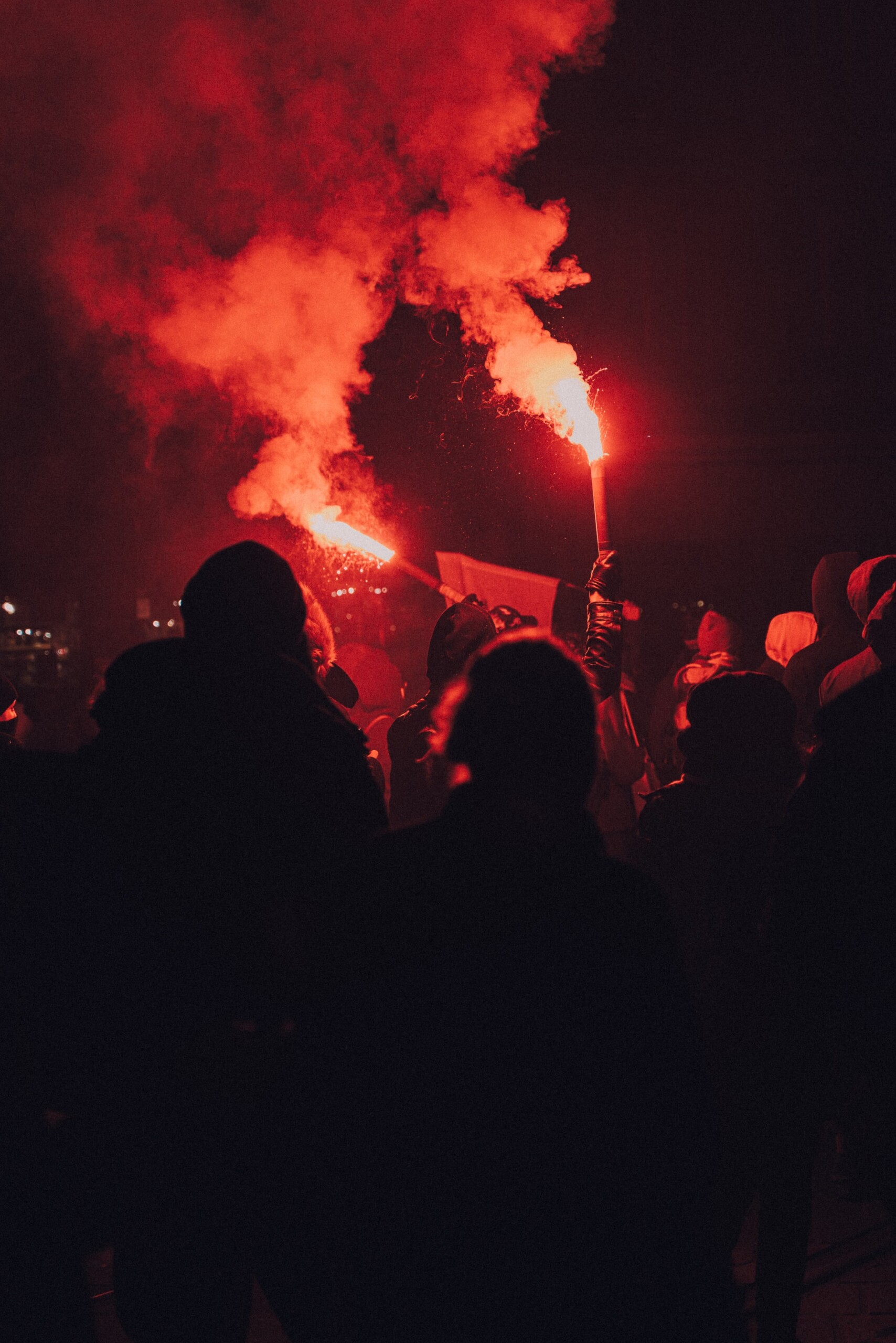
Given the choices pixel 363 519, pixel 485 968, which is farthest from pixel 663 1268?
pixel 363 519

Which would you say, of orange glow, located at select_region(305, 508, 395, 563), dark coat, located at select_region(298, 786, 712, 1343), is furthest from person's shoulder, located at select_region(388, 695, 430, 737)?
dark coat, located at select_region(298, 786, 712, 1343)

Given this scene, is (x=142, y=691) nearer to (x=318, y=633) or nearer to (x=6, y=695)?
(x=318, y=633)

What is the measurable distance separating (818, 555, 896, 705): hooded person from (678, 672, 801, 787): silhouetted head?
3.14 feet

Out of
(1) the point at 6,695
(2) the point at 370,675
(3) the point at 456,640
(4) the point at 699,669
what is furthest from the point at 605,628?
(2) the point at 370,675

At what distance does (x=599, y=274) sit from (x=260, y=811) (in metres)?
13.1

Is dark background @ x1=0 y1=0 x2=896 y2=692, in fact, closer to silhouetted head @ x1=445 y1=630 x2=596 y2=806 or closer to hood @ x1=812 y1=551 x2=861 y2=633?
hood @ x1=812 y1=551 x2=861 y2=633

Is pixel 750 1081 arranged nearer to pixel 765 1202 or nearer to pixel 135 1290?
pixel 765 1202

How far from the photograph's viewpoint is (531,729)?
1538 millimetres

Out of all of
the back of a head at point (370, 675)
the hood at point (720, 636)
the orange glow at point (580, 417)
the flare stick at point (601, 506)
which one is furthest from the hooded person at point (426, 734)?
the back of a head at point (370, 675)

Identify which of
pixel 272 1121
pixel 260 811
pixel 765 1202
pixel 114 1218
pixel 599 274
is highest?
pixel 599 274

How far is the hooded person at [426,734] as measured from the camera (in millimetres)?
3998

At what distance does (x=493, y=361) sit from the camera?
18.9 feet

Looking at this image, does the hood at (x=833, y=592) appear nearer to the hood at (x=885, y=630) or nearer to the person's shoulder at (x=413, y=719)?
the hood at (x=885, y=630)

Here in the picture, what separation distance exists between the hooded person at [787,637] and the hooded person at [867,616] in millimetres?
1526
